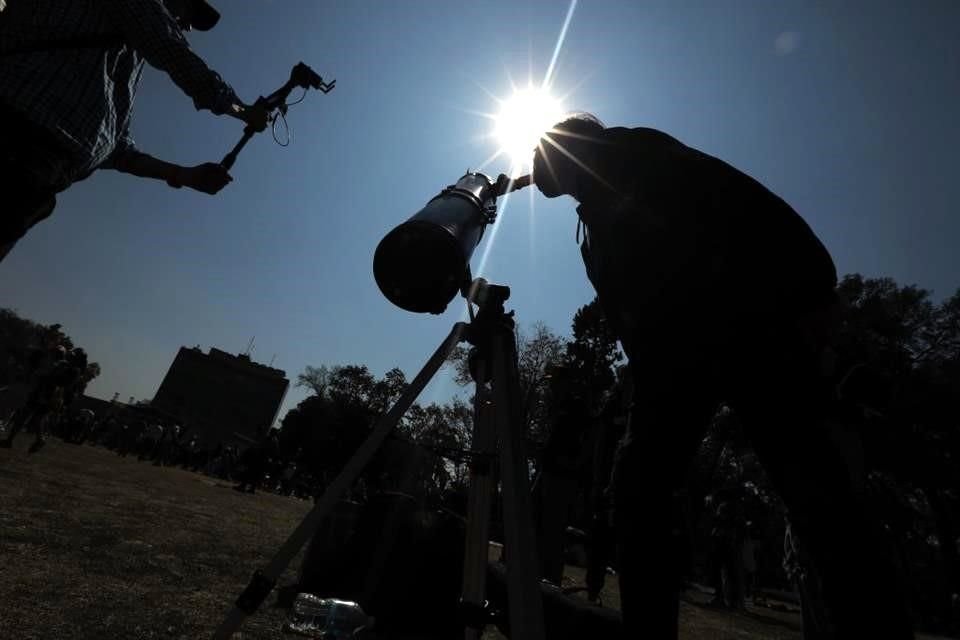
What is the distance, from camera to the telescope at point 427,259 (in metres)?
2.03

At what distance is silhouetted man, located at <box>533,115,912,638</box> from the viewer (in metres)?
1.24

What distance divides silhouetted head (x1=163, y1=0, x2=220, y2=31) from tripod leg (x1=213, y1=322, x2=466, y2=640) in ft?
7.08

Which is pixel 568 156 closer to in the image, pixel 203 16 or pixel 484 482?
pixel 484 482

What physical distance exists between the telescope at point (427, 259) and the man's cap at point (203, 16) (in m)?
1.59

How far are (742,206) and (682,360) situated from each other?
2.09ft

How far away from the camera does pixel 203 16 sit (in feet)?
8.12

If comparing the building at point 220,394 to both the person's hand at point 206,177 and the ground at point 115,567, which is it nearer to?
the ground at point 115,567

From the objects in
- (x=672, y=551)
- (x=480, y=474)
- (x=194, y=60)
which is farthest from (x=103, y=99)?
(x=672, y=551)

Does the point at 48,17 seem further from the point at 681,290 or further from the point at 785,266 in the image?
the point at 785,266

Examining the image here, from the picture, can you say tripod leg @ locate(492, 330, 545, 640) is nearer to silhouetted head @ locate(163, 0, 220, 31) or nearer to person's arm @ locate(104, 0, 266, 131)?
person's arm @ locate(104, 0, 266, 131)

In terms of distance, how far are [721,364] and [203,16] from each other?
119 inches

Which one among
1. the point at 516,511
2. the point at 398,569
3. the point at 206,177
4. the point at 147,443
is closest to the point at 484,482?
the point at 516,511

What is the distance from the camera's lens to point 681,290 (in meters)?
1.67

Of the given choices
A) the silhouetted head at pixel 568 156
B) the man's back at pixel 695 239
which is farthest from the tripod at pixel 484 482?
the silhouetted head at pixel 568 156
